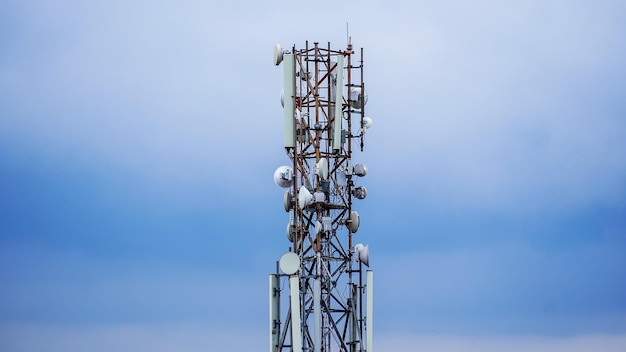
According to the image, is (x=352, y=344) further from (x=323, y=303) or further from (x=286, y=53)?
(x=286, y=53)

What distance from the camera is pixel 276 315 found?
246 feet

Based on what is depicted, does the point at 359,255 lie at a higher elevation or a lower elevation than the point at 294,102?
lower

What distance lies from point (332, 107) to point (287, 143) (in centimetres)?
216

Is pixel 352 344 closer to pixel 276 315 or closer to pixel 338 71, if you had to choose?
pixel 276 315

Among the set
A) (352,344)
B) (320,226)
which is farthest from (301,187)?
(352,344)

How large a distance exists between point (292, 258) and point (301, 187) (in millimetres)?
2564

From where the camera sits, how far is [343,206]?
75.7 meters

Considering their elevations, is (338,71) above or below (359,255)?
above

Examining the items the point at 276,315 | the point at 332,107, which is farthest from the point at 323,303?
the point at 332,107

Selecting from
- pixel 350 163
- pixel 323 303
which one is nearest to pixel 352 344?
Result: pixel 323 303

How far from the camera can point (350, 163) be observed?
75.9 m

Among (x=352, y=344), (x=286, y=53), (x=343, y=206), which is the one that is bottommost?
(x=352, y=344)

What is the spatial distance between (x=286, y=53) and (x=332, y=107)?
2.59 meters

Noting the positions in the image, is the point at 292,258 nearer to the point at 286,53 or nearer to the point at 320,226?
the point at 320,226
